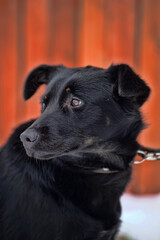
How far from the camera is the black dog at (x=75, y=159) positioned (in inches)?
65.7

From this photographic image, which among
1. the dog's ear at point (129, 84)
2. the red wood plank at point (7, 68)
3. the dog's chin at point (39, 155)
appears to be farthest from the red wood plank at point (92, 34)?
the dog's chin at point (39, 155)

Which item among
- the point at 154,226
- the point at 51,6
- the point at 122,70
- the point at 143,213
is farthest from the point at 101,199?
the point at 51,6

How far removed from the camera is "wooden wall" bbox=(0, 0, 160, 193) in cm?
312

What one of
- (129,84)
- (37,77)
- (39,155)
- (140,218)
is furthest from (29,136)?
(140,218)

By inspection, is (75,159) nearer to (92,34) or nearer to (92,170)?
(92,170)

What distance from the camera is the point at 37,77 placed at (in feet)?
7.36

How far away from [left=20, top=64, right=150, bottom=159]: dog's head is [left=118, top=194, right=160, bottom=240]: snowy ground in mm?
1001

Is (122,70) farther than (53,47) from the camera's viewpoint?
No

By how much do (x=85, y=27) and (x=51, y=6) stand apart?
0.45 meters

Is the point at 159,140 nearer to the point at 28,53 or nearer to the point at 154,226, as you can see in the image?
the point at 154,226

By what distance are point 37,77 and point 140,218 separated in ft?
5.41

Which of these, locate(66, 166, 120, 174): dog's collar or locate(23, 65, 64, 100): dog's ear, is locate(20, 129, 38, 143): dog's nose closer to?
locate(66, 166, 120, 174): dog's collar

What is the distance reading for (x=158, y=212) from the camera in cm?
289

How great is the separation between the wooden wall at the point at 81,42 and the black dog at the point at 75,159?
51.1 inches
